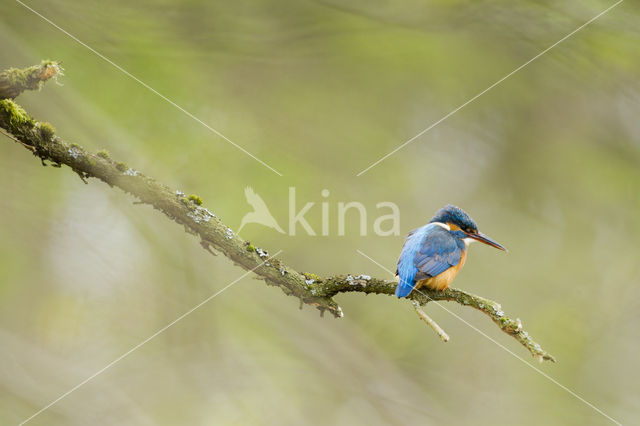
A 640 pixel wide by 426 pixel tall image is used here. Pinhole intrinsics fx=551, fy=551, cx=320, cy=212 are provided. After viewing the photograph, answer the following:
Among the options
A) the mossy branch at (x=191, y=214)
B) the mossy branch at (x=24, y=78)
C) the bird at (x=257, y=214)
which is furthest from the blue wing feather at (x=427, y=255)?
the mossy branch at (x=24, y=78)

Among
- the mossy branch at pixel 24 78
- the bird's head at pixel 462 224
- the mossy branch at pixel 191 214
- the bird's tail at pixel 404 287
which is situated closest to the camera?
the mossy branch at pixel 24 78

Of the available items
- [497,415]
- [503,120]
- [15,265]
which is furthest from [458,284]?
[15,265]

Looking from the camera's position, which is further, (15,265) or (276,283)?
(15,265)

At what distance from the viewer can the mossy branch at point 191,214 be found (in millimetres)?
1922

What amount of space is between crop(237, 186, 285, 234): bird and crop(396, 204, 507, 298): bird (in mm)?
1060

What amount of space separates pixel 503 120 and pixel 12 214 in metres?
3.98

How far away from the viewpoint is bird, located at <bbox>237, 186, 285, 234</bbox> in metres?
3.70

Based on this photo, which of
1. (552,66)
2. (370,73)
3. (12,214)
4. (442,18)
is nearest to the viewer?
(12,214)

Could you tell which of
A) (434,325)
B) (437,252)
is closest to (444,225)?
(437,252)

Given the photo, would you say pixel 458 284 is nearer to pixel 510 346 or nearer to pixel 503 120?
pixel 510 346

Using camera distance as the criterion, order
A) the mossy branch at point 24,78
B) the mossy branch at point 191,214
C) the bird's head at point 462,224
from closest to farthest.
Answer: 1. the mossy branch at point 24,78
2. the mossy branch at point 191,214
3. the bird's head at point 462,224

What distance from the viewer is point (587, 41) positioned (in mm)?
3803

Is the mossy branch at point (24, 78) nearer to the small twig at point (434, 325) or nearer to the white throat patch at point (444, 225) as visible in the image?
the small twig at point (434, 325)

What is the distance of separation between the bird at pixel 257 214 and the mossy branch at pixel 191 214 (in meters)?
1.41
